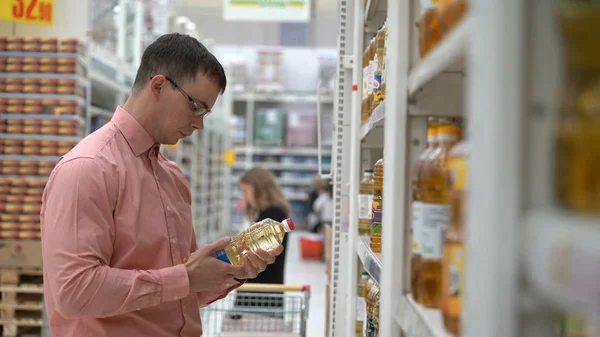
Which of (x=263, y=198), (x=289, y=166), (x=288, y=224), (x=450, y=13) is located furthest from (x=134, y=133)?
(x=289, y=166)

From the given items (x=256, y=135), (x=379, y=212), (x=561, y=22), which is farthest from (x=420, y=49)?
(x=256, y=135)

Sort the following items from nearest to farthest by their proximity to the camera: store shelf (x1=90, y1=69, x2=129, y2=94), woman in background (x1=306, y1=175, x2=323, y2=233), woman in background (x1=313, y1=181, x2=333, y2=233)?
1. store shelf (x1=90, y1=69, x2=129, y2=94)
2. woman in background (x1=313, y1=181, x2=333, y2=233)
3. woman in background (x1=306, y1=175, x2=323, y2=233)

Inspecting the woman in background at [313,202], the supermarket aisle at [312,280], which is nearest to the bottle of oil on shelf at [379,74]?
the supermarket aisle at [312,280]

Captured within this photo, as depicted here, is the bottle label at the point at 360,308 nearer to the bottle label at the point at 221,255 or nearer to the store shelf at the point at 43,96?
the bottle label at the point at 221,255

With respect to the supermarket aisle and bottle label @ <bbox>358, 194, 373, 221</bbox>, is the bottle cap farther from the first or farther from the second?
the supermarket aisle

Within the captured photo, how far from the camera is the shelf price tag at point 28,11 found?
16.9ft

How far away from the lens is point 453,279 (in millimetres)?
1020

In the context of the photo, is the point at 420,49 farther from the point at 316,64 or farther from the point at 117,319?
the point at 316,64

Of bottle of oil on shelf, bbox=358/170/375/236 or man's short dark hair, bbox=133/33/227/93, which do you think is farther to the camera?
bottle of oil on shelf, bbox=358/170/375/236

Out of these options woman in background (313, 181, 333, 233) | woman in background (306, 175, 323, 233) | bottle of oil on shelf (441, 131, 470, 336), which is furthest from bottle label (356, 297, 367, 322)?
woman in background (306, 175, 323, 233)

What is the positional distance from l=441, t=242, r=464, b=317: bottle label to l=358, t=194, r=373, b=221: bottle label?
1299 mm

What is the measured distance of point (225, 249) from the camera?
2359 millimetres

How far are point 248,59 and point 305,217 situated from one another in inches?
178

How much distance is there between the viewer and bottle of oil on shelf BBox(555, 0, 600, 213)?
27.6 inches
